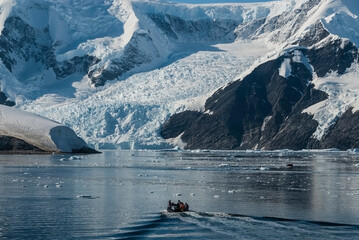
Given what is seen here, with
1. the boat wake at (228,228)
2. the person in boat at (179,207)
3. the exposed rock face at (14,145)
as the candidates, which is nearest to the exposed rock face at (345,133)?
the exposed rock face at (14,145)

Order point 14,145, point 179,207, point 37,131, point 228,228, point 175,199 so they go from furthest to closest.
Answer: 1. point 37,131
2. point 14,145
3. point 175,199
4. point 179,207
5. point 228,228

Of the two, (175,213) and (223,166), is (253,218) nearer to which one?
(175,213)

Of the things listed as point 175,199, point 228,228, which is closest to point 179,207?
point 228,228

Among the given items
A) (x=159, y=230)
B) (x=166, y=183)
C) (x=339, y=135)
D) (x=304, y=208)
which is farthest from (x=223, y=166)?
(x=339, y=135)

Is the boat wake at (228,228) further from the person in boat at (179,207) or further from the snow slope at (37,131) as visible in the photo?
the snow slope at (37,131)

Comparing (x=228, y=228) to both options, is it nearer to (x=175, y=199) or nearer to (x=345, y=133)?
(x=175, y=199)

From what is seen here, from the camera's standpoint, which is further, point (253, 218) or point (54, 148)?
point (54, 148)

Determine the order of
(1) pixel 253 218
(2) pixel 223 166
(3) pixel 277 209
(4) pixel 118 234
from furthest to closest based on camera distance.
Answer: (2) pixel 223 166 < (3) pixel 277 209 < (1) pixel 253 218 < (4) pixel 118 234
